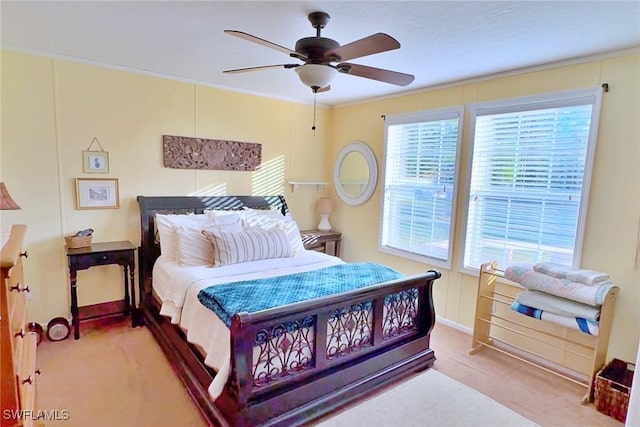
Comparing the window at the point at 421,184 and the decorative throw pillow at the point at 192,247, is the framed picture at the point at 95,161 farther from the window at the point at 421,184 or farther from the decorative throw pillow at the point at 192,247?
the window at the point at 421,184

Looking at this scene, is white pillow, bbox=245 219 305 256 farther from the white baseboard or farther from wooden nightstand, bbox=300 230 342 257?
the white baseboard

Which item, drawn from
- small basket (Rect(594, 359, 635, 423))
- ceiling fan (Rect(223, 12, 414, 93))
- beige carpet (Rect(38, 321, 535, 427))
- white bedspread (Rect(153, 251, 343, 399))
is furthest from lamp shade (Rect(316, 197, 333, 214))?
small basket (Rect(594, 359, 635, 423))

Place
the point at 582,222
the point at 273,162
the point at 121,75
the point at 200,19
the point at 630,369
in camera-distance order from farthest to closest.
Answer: the point at 273,162
the point at 121,75
the point at 582,222
the point at 630,369
the point at 200,19

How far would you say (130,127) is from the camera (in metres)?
3.36

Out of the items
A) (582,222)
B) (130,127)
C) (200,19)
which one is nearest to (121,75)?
(130,127)

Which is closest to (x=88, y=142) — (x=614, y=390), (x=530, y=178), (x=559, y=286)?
(x=530, y=178)

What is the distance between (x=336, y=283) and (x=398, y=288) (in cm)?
43

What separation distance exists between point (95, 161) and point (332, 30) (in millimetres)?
2381

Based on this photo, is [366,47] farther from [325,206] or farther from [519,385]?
[325,206]

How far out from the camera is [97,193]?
10.7 feet

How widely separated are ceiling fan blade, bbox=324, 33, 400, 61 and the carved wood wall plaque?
217 cm

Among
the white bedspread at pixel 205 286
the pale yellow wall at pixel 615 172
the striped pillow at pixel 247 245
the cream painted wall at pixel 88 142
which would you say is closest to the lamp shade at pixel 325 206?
the cream painted wall at pixel 88 142

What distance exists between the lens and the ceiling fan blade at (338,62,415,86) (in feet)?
6.81

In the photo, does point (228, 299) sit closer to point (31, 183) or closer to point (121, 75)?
point (31, 183)
